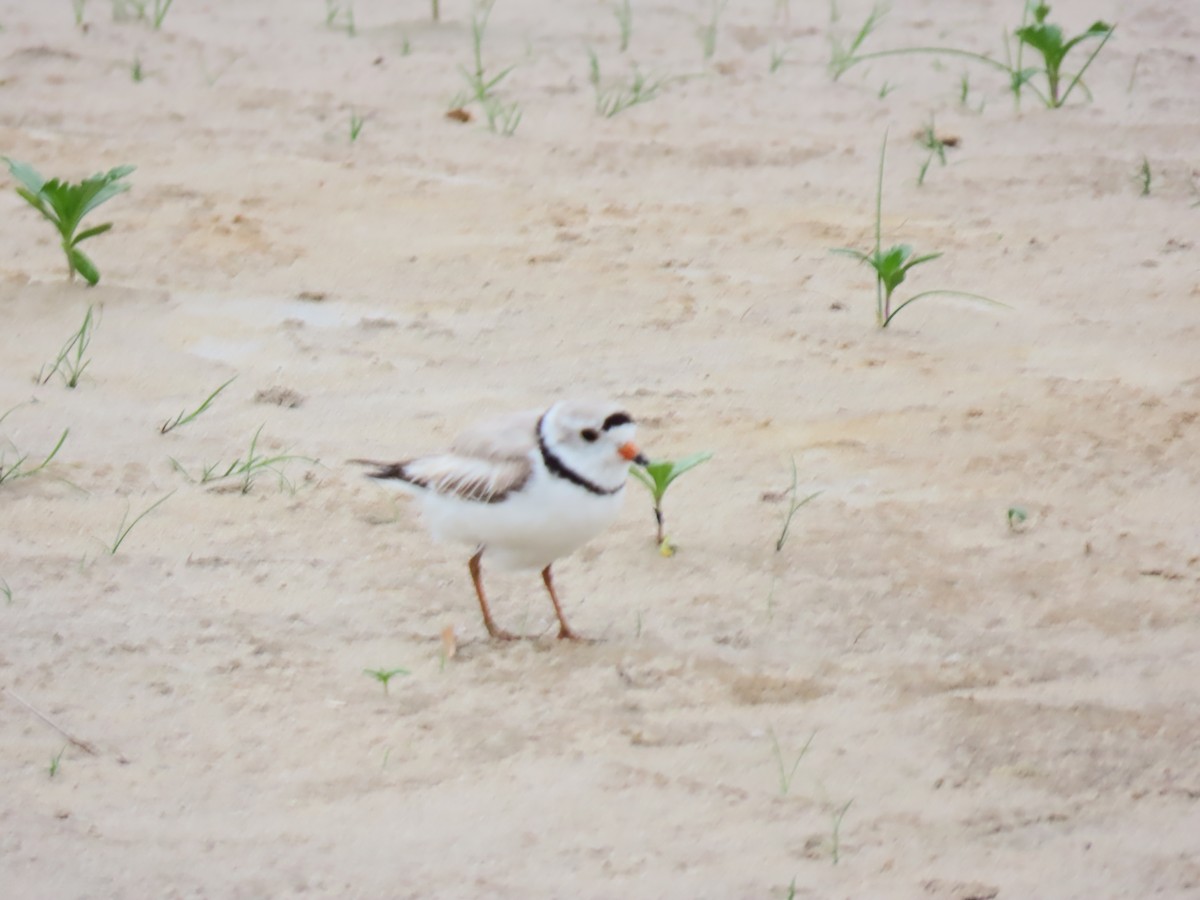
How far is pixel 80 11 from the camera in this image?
8711 mm

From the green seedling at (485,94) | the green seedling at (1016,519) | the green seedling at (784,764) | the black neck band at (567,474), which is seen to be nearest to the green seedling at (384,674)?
the black neck band at (567,474)

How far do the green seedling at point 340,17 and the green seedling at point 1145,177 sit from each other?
391 centimetres

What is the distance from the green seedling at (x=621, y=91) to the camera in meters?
7.91

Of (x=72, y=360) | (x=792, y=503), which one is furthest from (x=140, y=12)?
(x=792, y=503)

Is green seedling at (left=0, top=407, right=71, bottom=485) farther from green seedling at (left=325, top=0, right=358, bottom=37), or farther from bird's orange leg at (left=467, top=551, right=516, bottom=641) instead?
green seedling at (left=325, top=0, right=358, bottom=37)

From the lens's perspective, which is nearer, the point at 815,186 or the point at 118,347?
the point at 118,347

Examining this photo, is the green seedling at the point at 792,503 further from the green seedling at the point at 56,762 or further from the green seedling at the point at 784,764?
the green seedling at the point at 56,762

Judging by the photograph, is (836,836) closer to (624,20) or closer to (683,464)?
(683,464)

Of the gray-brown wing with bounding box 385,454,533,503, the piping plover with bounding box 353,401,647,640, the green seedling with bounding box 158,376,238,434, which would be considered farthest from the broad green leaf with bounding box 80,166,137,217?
the piping plover with bounding box 353,401,647,640

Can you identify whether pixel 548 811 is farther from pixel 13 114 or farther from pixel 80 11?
pixel 80 11

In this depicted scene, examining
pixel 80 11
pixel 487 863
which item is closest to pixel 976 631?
pixel 487 863

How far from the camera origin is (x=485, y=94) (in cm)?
805

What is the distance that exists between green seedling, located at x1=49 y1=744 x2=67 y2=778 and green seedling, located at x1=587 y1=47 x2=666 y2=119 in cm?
487

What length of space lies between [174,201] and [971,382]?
3.17 metres
